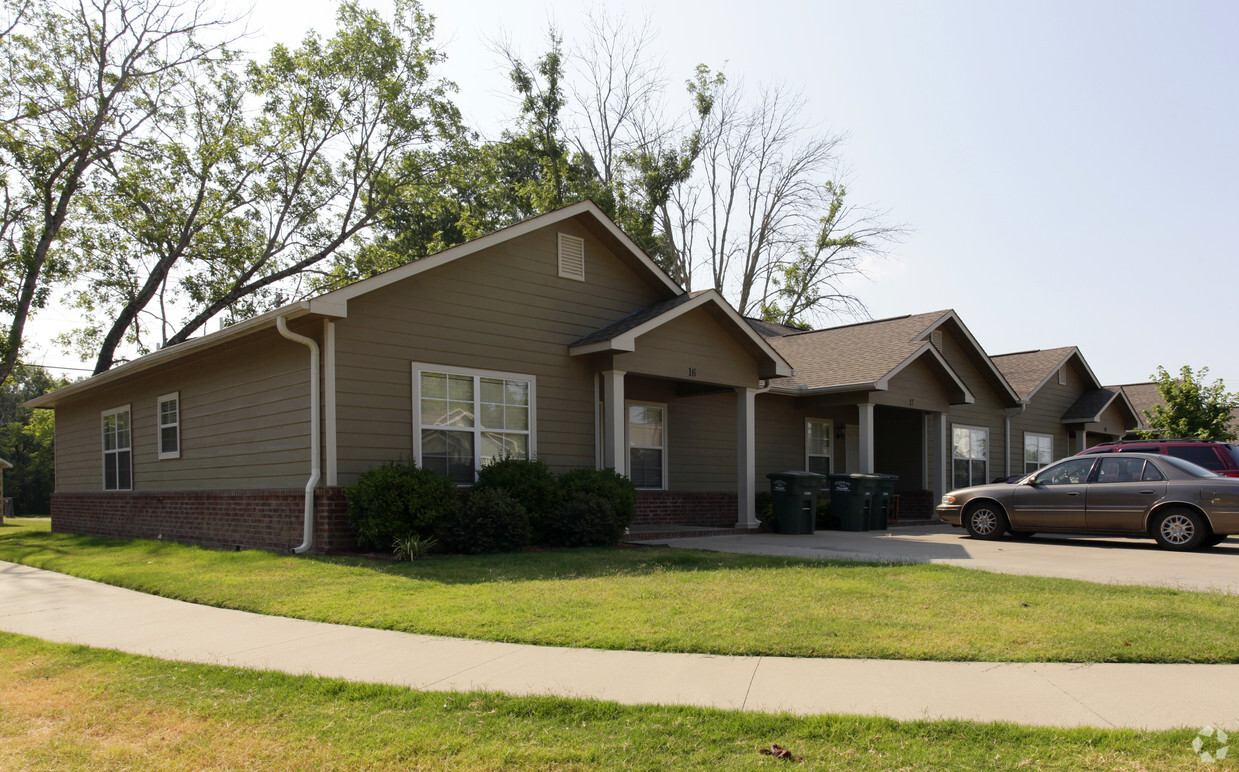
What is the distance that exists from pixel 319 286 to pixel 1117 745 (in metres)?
35.3

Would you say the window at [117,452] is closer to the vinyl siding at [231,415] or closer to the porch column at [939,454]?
the vinyl siding at [231,415]

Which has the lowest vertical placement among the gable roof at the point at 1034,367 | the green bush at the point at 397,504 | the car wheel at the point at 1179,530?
the car wheel at the point at 1179,530

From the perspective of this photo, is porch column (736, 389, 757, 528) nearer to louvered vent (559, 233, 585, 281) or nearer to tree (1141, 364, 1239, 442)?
louvered vent (559, 233, 585, 281)

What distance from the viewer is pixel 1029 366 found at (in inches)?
1123

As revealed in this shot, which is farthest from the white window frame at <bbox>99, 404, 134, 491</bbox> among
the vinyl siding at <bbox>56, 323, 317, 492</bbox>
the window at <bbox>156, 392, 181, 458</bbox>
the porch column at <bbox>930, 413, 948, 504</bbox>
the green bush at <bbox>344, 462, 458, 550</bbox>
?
the porch column at <bbox>930, 413, 948, 504</bbox>

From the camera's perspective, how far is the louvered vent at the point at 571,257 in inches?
633

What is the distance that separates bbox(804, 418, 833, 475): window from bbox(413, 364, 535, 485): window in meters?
9.05

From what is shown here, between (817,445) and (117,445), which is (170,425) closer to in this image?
(117,445)

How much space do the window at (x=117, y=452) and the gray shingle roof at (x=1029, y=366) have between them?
22.2 meters

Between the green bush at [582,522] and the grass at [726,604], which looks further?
the green bush at [582,522]

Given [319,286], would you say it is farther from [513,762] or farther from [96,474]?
[513,762]

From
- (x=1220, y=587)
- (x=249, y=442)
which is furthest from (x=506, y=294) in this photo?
(x=1220, y=587)

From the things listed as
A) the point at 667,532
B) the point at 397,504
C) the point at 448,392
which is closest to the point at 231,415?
the point at 448,392

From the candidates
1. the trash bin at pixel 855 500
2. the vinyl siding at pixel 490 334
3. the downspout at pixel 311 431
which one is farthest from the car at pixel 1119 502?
the downspout at pixel 311 431
